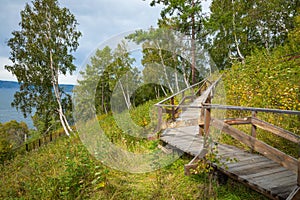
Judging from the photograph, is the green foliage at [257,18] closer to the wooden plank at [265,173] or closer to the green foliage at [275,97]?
the green foliage at [275,97]

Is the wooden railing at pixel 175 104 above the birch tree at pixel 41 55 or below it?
below

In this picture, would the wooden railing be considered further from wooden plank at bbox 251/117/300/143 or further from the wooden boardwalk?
wooden plank at bbox 251/117/300/143

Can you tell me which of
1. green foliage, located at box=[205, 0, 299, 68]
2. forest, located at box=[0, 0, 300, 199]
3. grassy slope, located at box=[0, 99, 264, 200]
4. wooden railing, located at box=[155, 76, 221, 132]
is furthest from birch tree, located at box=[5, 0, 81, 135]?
green foliage, located at box=[205, 0, 299, 68]

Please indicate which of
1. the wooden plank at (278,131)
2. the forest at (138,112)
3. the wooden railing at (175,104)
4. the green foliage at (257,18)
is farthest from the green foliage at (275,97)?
the green foliage at (257,18)

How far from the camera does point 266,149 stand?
275 centimetres

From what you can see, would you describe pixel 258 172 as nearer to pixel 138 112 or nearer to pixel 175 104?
pixel 138 112

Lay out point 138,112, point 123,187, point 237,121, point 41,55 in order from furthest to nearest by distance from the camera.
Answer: point 41,55 → point 138,112 → point 237,121 → point 123,187

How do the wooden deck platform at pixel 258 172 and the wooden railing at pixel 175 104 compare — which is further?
the wooden railing at pixel 175 104

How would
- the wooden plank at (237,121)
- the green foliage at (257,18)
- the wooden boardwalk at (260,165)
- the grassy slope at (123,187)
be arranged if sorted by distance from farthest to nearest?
the green foliage at (257,18) → the wooden plank at (237,121) → the grassy slope at (123,187) → the wooden boardwalk at (260,165)

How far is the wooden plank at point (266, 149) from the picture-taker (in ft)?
7.84

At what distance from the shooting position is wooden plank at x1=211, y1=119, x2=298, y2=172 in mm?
2390

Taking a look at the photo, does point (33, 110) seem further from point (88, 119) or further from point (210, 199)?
point (210, 199)

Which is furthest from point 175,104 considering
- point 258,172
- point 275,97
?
point 258,172

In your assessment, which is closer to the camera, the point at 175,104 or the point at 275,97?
the point at 275,97
